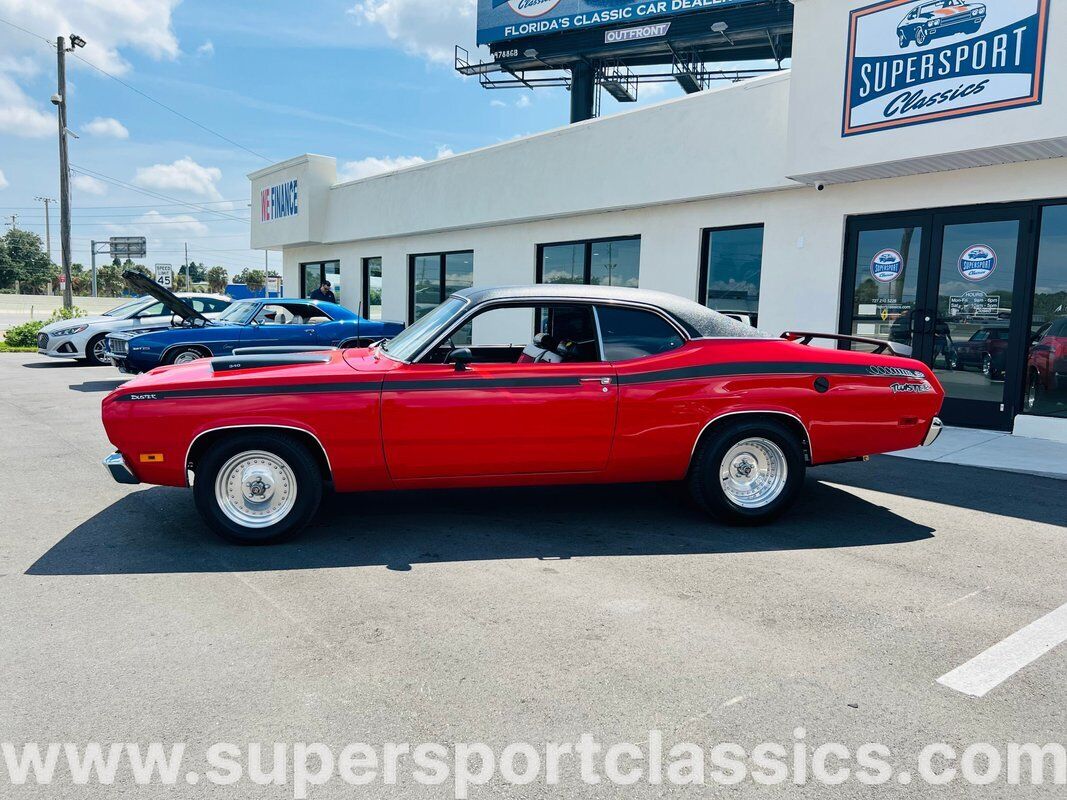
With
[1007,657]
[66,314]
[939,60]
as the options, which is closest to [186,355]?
[939,60]

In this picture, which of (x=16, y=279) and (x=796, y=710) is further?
(x=16, y=279)

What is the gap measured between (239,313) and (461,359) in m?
9.28

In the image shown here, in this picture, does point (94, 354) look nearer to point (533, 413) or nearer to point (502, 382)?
point (502, 382)

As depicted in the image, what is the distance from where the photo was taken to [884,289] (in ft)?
33.2

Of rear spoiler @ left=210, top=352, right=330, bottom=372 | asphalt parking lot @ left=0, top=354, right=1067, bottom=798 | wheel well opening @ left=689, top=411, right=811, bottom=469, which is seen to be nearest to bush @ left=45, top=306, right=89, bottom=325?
asphalt parking lot @ left=0, top=354, right=1067, bottom=798

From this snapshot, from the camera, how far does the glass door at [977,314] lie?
8.94 metres

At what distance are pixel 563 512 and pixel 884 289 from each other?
6.48 metres

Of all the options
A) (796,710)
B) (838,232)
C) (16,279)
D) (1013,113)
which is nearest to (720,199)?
(838,232)

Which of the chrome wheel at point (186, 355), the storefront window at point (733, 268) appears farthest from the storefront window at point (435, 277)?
the storefront window at point (733, 268)

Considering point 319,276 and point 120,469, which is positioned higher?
point 319,276

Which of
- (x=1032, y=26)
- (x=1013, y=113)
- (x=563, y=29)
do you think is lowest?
(x=1013, y=113)

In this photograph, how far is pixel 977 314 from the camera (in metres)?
9.27

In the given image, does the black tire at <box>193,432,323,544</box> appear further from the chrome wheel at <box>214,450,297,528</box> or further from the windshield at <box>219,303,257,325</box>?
the windshield at <box>219,303,257,325</box>

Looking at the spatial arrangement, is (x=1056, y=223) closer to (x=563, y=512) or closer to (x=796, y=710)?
(x=563, y=512)
